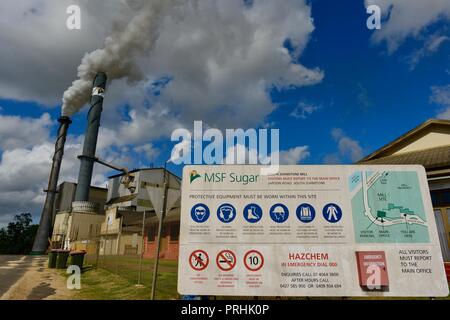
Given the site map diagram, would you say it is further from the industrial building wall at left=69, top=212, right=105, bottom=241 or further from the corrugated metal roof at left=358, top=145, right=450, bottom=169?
the industrial building wall at left=69, top=212, right=105, bottom=241

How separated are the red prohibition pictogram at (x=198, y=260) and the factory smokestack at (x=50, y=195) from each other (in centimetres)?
4664

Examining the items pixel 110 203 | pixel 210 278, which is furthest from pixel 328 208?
pixel 110 203

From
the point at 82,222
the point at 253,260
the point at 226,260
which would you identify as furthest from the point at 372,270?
the point at 82,222

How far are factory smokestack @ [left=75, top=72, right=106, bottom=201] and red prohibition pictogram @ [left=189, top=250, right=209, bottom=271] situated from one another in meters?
41.2

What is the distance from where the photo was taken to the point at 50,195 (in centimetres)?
4444

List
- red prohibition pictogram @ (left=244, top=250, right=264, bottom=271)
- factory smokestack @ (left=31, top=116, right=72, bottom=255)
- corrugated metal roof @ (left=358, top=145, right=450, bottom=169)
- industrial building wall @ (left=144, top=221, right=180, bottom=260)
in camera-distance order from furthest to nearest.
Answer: factory smokestack @ (left=31, top=116, right=72, bottom=255) < industrial building wall @ (left=144, top=221, right=180, bottom=260) < corrugated metal roof @ (left=358, top=145, right=450, bottom=169) < red prohibition pictogram @ (left=244, top=250, right=264, bottom=271)

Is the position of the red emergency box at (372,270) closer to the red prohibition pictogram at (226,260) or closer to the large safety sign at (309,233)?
the large safety sign at (309,233)

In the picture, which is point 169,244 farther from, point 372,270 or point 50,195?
point 50,195

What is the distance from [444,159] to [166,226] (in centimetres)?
1940

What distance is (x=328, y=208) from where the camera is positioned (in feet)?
16.7

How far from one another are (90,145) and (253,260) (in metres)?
42.2

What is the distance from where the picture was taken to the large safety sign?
4.74m

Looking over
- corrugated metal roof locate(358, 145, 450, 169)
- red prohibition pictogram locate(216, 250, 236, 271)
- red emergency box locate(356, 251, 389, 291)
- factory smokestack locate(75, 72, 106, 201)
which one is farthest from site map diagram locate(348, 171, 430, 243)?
factory smokestack locate(75, 72, 106, 201)
